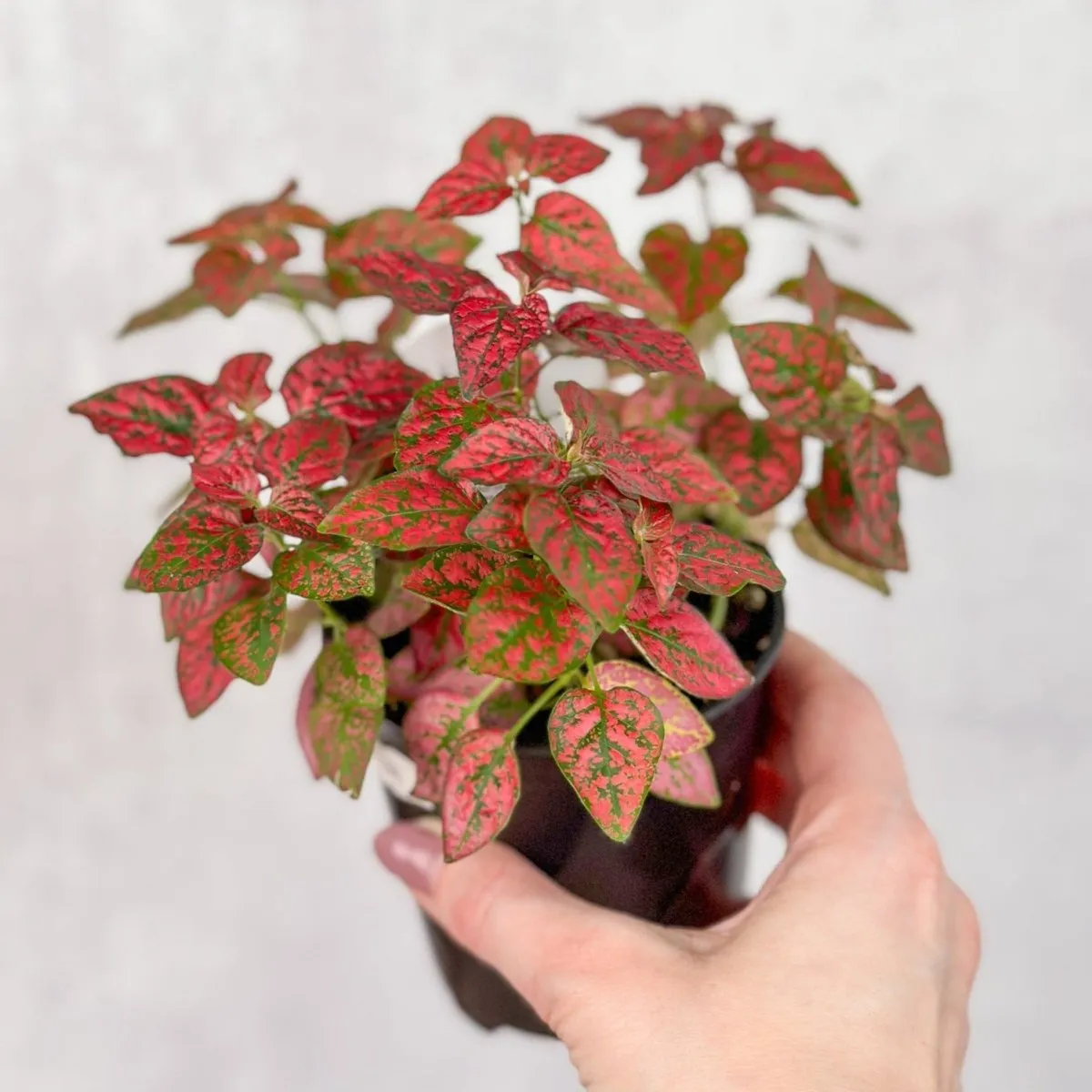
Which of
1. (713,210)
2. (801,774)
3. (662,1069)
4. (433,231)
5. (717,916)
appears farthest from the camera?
(713,210)

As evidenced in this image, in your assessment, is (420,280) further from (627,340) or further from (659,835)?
(659,835)

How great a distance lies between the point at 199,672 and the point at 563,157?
1.41ft

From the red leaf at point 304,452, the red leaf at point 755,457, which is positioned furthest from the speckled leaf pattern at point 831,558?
the red leaf at point 304,452

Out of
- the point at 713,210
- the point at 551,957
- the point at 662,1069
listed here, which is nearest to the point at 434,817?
the point at 551,957

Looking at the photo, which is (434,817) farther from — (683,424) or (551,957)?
(683,424)

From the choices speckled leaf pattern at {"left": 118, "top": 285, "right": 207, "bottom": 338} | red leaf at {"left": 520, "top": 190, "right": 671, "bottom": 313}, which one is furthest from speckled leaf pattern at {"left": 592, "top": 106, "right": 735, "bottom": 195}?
speckled leaf pattern at {"left": 118, "top": 285, "right": 207, "bottom": 338}

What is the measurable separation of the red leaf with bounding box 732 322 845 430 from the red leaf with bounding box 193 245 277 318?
0.35 meters

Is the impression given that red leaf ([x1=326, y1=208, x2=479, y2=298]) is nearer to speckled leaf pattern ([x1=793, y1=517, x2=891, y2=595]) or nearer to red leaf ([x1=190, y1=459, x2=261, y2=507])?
red leaf ([x1=190, y1=459, x2=261, y2=507])

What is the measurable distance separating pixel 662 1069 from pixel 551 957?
0.12 m

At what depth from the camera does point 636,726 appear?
2.16ft

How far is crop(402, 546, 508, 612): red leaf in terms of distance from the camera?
661 millimetres

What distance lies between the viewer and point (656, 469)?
732 millimetres

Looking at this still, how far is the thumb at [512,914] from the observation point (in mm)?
839

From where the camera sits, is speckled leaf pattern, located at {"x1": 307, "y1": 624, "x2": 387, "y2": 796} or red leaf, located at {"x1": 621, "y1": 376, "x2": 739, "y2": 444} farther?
red leaf, located at {"x1": 621, "y1": 376, "x2": 739, "y2": 444}
